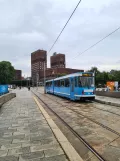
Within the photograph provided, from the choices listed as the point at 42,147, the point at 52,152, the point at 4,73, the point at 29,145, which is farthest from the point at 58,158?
the point at 4,73

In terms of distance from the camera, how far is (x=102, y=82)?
121 metres

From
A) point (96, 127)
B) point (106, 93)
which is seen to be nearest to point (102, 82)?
point (106, 93)

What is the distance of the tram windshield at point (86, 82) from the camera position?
2359cm

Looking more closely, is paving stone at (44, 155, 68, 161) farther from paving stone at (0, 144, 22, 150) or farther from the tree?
the tree

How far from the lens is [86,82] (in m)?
23.8

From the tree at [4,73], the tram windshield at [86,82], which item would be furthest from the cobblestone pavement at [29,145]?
the tree at [4,73]

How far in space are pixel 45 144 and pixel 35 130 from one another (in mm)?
2033

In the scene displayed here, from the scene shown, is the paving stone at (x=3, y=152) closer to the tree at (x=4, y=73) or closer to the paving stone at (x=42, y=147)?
the paving stone at (x=42, y=147)

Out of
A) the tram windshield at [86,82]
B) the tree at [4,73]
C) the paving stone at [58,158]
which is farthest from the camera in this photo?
the tree at [4,73]

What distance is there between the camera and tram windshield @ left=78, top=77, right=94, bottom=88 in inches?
929

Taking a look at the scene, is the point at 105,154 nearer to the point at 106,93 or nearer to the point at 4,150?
the point at 4,150

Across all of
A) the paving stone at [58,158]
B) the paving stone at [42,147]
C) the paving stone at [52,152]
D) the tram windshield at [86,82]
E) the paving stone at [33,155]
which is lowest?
the paving stone at [58,158]

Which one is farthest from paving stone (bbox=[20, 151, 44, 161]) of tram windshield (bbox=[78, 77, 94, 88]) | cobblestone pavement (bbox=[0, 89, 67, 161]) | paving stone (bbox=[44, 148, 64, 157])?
tram windshield (bbox=[78, 77, 94, 88])

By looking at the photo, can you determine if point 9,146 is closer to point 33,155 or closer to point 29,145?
point 29,145
